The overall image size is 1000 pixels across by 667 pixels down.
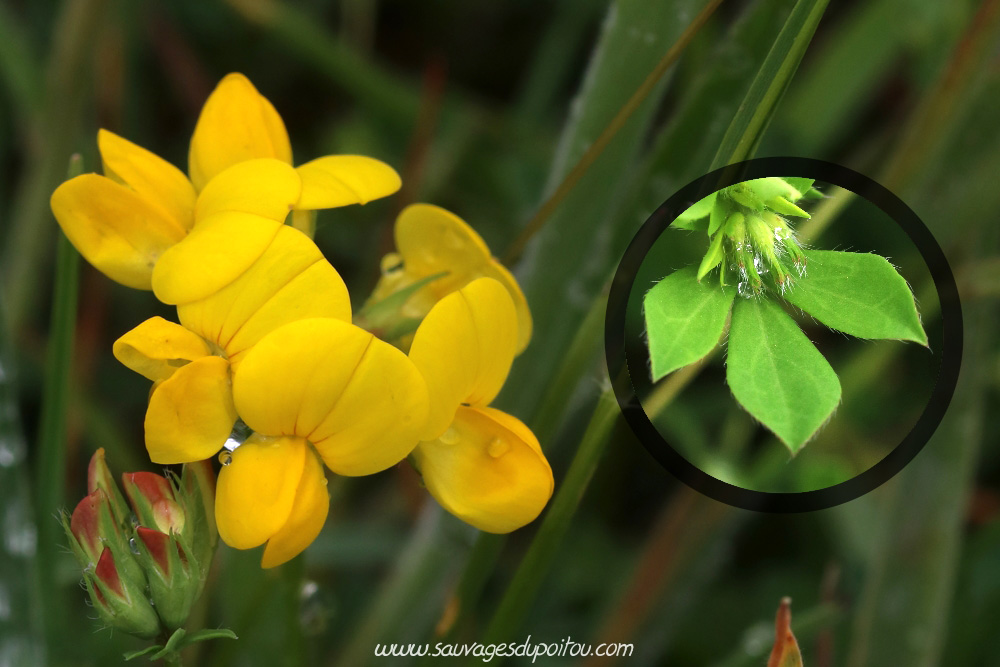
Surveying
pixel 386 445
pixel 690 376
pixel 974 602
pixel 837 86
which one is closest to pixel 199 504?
pixel 386 445

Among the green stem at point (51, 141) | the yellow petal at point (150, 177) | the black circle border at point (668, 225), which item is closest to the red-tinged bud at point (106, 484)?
the yellow petal at point (150, 177)

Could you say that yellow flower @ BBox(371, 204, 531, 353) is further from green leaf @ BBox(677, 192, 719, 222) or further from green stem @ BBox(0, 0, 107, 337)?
green stem @ BBox(0, 0, 107, 337)

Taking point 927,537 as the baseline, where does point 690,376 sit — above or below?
above

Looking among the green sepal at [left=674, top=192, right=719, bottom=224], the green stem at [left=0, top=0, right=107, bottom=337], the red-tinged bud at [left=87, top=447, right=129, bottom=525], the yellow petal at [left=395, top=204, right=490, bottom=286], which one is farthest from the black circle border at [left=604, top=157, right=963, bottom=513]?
the green stem at [left=0, top=0, right=107, bottom=337]

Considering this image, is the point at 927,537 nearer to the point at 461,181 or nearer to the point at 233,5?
the point at 461,181

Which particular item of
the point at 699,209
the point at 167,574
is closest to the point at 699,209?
the point at 699,209

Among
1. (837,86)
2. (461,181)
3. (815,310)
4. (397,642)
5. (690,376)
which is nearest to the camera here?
(815,310)
